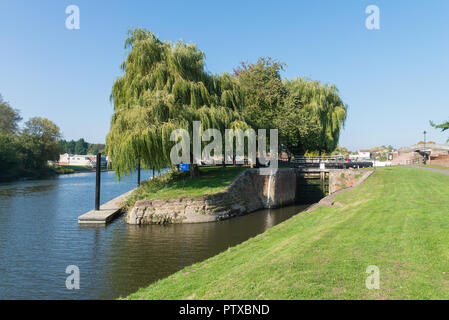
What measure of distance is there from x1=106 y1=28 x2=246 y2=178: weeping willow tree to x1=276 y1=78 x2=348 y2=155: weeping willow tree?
1399 centimetres

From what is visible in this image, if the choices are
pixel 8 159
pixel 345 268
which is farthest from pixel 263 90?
pixel 8 159

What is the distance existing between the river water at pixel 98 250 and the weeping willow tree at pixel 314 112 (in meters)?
17.7

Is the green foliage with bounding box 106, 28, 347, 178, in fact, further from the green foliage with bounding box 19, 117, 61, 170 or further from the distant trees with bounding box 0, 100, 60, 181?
the green foliage with bounding box 19, 117, 61, 170

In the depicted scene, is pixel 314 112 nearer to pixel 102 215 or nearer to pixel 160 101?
pixel 160 101

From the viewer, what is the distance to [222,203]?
21.6 meters

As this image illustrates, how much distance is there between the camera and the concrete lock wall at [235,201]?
19859 mm

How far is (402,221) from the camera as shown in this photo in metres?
9.82

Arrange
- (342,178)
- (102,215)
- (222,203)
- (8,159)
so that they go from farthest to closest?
(8,159), (342,178), (222,203), (102,215)

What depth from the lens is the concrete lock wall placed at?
19.9 metres

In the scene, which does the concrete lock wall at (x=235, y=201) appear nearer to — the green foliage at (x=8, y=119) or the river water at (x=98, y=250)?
the river water at (x=98, y=250)

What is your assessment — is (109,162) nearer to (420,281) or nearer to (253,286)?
(253,286)

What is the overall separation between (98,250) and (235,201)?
1138 centimetres

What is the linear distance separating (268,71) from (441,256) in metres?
35.2

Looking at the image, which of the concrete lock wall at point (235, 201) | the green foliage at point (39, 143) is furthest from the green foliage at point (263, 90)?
the green foliage at point (39, 143)
